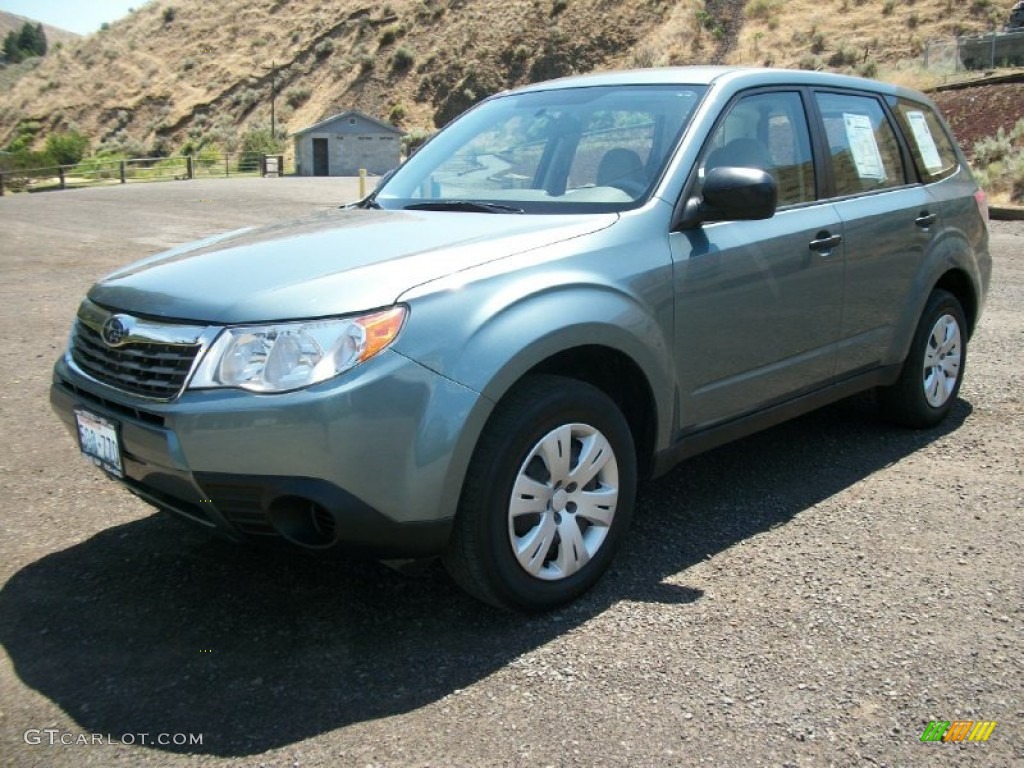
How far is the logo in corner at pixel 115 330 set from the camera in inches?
123

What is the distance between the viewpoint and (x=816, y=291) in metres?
4.24

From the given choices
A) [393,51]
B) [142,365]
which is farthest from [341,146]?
[142,365]

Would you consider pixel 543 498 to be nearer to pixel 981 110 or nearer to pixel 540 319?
pixel 540 319

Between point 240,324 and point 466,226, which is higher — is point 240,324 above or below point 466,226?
below

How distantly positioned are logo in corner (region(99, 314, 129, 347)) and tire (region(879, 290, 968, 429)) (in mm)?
3724

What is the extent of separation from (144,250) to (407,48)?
54.5 m

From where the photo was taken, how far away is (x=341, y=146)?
51.9 m

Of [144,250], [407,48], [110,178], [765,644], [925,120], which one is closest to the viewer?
[765,644]

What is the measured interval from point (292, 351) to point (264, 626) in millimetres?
1003

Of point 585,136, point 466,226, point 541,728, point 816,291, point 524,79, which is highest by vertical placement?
point 524,79

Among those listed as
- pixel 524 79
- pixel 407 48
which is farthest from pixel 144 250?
pixel 407 48

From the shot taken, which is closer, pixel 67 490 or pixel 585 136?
pixel 585 136

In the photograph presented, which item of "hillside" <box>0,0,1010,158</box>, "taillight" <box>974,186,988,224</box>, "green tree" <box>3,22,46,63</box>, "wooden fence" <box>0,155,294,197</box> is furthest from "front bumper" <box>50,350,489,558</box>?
"green tree" <box>3,22,46,63</box>

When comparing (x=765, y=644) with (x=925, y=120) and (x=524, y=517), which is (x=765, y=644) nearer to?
(x=524, y=517)
